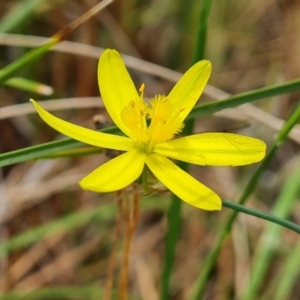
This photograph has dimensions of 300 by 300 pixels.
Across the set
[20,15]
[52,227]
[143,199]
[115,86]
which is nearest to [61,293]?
[52,227]

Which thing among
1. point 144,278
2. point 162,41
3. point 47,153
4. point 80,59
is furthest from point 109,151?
point 162,41

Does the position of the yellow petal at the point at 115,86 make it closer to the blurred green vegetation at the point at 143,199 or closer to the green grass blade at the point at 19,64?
the green grass blade at the point at 19,64

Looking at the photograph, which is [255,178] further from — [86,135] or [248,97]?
[86,135]

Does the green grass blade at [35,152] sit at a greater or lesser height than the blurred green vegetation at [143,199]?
greater

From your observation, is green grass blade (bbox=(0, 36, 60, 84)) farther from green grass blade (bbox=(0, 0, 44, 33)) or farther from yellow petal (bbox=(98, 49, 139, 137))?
green grass blade (bbox=(0, 0, 44, 33))

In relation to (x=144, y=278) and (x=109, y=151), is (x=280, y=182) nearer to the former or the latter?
(x=144, y=278)

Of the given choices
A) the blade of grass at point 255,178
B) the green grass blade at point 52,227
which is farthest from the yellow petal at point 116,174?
the green grass blade at point 52,227
